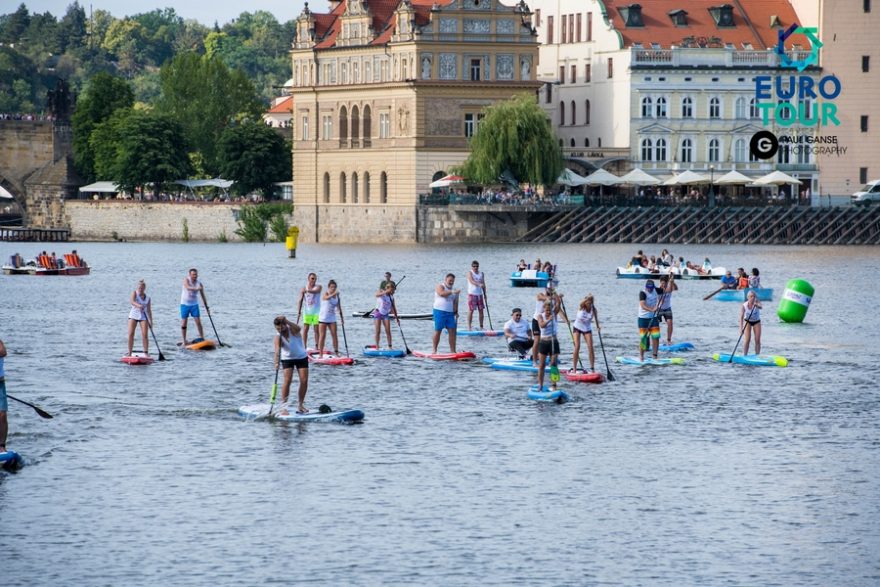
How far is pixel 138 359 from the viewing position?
5519cm

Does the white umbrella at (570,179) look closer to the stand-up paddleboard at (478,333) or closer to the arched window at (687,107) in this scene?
the arched window at (687,107)

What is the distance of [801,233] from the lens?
443ft

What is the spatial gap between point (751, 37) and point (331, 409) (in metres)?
110

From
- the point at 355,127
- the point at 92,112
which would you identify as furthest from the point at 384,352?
the point at 92,112

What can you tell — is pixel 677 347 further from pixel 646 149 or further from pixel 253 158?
pixel 253 158

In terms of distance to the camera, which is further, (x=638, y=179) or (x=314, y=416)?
(x=638, y=179)

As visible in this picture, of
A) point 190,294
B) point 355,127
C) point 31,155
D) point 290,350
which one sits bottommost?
point 290,350

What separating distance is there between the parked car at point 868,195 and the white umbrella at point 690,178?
10274 mm

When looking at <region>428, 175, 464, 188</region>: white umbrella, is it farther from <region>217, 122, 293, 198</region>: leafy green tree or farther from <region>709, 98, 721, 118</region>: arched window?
<region>217, 122, 293, 198</region>: leafy green tree

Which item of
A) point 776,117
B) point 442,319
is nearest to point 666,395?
point 442,319

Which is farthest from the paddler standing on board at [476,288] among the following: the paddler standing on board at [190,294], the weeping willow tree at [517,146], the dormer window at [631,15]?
the dormer window at [631,15]

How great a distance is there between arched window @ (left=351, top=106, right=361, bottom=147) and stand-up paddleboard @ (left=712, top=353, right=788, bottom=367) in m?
100

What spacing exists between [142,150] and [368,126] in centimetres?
2182

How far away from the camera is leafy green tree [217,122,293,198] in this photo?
538 feet
